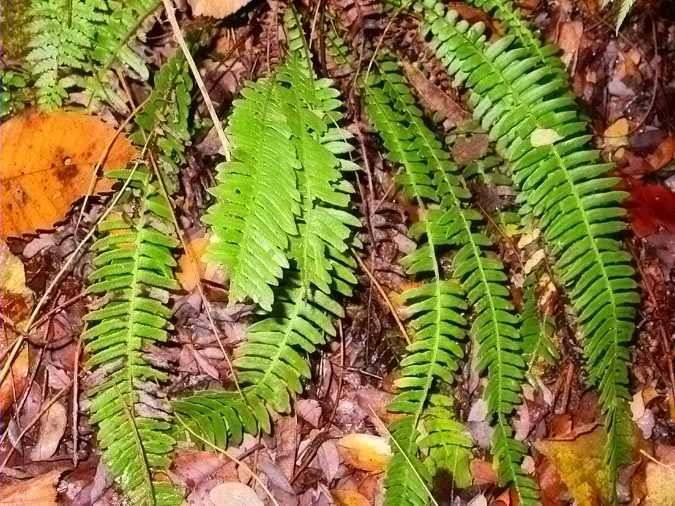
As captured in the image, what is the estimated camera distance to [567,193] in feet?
6.77

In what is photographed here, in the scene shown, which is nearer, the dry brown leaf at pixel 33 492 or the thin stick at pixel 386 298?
the dry brown leaf at pixel 33 492

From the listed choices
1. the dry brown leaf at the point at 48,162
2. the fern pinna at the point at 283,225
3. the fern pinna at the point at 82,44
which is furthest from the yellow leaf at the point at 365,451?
the fern pinna at the point at 82,44

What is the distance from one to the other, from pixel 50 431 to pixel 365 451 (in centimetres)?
84

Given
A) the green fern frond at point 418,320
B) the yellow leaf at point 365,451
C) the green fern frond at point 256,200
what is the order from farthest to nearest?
the yellow leaf at point 365,451 < the green fern frond at point 418,320 < the green fern frond at point 256,200

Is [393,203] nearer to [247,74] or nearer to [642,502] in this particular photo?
[247,74]

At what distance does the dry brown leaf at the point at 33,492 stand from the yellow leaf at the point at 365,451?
755 mm

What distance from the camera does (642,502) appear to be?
2232mm

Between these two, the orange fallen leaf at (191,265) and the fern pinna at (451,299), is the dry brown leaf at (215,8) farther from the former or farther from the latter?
the orange fallen leaf at (191,265)

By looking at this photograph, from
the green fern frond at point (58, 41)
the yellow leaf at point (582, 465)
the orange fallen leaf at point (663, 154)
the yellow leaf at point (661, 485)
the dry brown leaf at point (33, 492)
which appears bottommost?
the yellow leaf at point (661, 485)

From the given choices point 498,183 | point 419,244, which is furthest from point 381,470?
point 498,183

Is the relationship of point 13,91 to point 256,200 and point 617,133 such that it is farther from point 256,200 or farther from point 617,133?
point 617,133

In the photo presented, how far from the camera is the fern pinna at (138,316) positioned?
6.20 ft

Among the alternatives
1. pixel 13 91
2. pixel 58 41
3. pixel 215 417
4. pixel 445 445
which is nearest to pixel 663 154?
pixel 445 445

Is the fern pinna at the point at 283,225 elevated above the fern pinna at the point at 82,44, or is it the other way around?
the fern pinna at the point at 82,44
